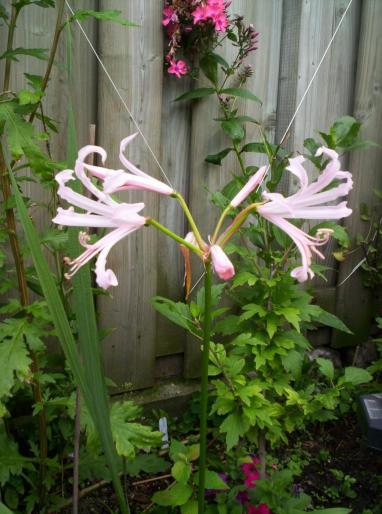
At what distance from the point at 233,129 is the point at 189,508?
4.75 ft

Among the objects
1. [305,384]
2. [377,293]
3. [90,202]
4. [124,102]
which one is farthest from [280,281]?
[377,293]

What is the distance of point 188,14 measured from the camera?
215 centimetres

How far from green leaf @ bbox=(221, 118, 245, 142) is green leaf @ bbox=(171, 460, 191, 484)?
4.19 ft

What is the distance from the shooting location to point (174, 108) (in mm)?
2373

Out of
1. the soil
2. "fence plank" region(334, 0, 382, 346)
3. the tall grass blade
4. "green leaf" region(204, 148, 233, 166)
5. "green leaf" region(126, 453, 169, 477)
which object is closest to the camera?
the tall grass blade

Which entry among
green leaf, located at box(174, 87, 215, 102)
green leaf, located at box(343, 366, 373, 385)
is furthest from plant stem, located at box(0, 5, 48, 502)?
green leaf, located at box(343, 366, 373, 385)

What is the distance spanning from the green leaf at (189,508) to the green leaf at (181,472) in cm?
6

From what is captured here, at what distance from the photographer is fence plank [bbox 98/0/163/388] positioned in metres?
2.13

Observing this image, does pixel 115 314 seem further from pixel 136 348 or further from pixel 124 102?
pixel 124 102

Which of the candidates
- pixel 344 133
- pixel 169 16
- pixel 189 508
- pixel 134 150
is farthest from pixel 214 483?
pixel 169 16

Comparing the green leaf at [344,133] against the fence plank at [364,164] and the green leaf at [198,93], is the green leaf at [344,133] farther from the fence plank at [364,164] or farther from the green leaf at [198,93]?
the fence plank at [364,164]

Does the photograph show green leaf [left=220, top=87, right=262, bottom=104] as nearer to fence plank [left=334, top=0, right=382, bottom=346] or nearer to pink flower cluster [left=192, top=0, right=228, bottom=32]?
pink flower cluster [left=192, top=0, right=228, bottom=32]

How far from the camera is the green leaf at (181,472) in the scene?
5.14 feet

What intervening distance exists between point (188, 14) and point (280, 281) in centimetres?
115
